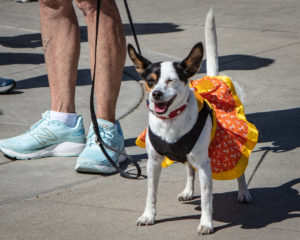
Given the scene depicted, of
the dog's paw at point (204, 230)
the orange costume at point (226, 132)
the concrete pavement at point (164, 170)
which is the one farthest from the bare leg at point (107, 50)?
the dog's paw at point (204, 230)

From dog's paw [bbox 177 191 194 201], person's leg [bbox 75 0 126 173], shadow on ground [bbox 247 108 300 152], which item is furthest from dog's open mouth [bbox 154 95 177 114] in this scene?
shadow on ground [bbox 247 108 300 152]

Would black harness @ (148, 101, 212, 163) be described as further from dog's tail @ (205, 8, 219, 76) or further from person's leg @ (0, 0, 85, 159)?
person's leg @ (0, 0, 85, 159)

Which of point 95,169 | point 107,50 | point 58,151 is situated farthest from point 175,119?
point 58,151

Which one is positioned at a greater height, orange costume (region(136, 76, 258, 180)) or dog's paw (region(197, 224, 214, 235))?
orange costume (region(136, 76, 258, 180))

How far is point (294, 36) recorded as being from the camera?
8492mm

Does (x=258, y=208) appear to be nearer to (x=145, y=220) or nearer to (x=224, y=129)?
(x=224, y=129)

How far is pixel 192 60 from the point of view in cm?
338

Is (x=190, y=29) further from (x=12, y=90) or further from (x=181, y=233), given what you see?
(x=181, y=233)

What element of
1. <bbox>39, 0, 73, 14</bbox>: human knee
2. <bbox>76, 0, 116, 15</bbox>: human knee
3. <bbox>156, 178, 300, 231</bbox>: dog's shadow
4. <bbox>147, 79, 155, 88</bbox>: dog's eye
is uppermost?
<bbox>76, 0, 116, 15</bbox>: human knee

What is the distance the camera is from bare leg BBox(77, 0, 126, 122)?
4.31 meters

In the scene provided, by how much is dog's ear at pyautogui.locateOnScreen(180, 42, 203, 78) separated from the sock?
1.53 metres

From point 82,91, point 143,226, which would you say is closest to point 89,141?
point 143,226

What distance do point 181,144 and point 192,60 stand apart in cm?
49

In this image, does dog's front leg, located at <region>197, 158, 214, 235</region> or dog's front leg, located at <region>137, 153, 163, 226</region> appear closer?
dog's front leg, located at <region>197, 158, 214, 235</region>
